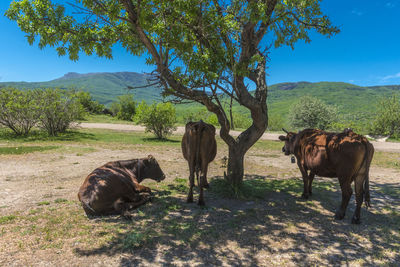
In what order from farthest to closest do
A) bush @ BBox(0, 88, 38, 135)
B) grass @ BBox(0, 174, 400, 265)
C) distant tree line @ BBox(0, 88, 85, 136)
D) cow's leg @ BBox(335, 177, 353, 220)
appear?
distant tree line @ BBox(0, 88, 85, 136)
bush @ BBox(0, 88, 38, 135)
cow's leg @ BBox(335, 177, 353, 220)
grass @ BBox(0, 174, 400, 265)

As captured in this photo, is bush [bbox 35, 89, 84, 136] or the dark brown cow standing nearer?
the dark brown cow standing

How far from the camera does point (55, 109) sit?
19953mm

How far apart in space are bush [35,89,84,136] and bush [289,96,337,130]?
3501 centimetres

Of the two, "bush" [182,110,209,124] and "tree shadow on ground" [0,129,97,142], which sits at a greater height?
"bush" [182,110,209,124]

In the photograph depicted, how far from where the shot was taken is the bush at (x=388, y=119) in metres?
30.5

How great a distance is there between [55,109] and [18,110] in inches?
108

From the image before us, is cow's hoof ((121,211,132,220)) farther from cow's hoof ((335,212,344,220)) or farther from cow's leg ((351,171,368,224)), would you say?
cow's leg ((351,171,368,224))

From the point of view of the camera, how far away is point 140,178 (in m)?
7.57

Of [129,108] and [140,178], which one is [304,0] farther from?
[129,108]

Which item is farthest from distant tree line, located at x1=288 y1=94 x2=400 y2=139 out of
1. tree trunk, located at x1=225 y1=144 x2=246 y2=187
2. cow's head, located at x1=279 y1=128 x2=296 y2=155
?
tree trunk, located at x1=225 y1=144 x2=246 y2=187

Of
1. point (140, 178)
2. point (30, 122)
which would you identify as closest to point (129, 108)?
point (30, 122)

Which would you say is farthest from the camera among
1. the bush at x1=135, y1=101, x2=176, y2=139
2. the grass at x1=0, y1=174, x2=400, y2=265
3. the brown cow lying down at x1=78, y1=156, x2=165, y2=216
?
the bush at x1=135, y1=101, x2=176, y2=139

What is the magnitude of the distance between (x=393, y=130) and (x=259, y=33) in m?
33.6

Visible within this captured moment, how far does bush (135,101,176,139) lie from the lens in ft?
67.4
